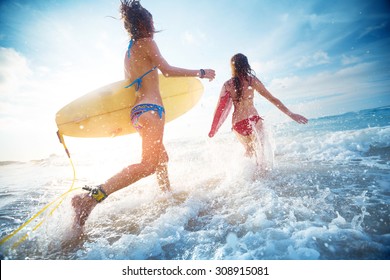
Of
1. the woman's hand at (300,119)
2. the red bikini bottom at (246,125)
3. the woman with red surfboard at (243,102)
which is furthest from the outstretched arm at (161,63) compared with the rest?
the woman's hand at (300,119)

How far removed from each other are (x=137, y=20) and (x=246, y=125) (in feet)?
6.71

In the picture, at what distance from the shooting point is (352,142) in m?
6.52

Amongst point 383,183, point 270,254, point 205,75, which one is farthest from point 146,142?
point 383,183

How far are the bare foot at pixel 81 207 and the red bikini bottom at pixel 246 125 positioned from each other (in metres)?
2.32

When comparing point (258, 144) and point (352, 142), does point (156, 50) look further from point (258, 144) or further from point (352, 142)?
point (352, 142)

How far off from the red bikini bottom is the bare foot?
2325 millimetres

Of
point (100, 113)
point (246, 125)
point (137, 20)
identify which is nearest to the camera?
point (137, 20)

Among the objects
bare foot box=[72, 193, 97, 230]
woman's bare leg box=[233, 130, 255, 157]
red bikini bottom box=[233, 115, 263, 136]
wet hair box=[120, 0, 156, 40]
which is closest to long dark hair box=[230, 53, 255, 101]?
red bikini bottom box=[233, 115, 263, 136]

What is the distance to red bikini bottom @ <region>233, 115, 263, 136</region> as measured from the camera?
3.57 meters

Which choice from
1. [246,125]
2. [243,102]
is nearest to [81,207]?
[246,125]

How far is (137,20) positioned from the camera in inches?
105

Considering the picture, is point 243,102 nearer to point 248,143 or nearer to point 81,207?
point 248,143
